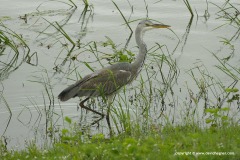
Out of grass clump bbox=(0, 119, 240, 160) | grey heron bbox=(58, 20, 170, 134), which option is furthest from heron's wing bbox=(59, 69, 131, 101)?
grass clump bbox=(0, 119, 240, 160)

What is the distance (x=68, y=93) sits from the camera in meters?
9.56

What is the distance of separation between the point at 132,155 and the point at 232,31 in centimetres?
795

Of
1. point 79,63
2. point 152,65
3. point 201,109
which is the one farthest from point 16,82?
point 201,109

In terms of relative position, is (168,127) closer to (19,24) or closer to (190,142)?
(190,142)

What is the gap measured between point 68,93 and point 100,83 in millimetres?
537

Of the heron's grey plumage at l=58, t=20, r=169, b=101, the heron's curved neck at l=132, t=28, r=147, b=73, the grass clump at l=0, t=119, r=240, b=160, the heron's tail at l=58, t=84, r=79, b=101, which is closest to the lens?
the grass clump at l=0, t=119, r=240, b=160

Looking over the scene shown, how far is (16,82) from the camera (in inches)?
453

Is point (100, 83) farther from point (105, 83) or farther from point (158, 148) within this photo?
point (158, 148)

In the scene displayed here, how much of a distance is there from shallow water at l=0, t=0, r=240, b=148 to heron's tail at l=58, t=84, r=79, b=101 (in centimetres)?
26

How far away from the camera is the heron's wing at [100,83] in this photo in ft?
31.8

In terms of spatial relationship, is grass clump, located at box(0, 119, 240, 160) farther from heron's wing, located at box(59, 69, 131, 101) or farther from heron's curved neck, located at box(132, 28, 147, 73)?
heron's curved neck, located at box(132, 28, 147, 73)

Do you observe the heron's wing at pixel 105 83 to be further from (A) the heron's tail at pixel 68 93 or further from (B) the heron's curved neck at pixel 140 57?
(B) the heron's curved neck at pixel 140 57

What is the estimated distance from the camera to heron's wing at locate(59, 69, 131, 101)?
31.8 feet

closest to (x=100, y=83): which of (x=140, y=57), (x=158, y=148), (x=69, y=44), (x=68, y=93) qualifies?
(x=68, y=93)
